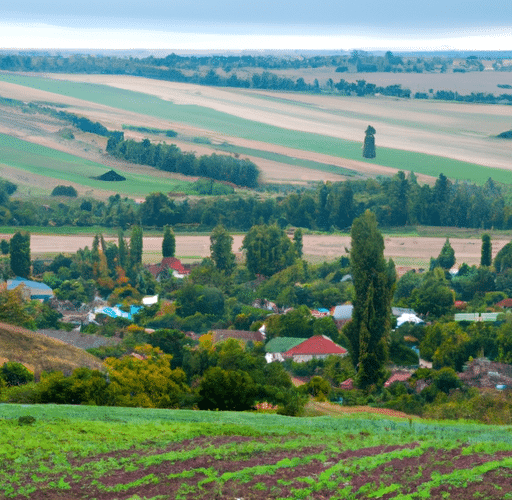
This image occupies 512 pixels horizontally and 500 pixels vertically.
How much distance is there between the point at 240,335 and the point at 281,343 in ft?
8.79

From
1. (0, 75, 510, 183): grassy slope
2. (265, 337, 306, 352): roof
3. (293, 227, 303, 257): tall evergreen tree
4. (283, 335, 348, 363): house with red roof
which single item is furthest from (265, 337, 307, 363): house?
(0, 75, 510, 183): grassy slope

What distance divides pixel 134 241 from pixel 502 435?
3667cm

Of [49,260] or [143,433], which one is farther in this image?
[49,260]

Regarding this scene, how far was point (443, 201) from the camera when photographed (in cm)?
6456

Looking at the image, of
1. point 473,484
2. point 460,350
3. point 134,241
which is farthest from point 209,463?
point 134,241

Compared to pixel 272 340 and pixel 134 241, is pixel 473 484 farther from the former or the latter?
pixel 134 241

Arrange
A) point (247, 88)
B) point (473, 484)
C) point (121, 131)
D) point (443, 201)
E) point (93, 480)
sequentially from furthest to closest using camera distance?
1. point (247, 88)
2. point (121, 131)
3. point (443, 201)
4. point (93, 480)
5. point (473, 484)

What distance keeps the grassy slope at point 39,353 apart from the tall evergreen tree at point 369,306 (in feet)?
28.7

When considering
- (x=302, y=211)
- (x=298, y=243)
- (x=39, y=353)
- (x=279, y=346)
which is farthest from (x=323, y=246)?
(x=39, y=353)

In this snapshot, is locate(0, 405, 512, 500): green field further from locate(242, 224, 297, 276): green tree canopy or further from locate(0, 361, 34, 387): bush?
locate(242, 224, 297, 276): green tree canopy

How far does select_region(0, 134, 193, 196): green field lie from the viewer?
252 ft

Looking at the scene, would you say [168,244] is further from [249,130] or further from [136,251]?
[249,130]

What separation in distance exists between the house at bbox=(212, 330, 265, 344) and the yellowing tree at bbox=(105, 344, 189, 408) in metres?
13.1

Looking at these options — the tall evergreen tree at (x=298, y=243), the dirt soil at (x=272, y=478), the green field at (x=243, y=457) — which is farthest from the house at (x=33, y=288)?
the dirt soil at (x=272, y=478)
